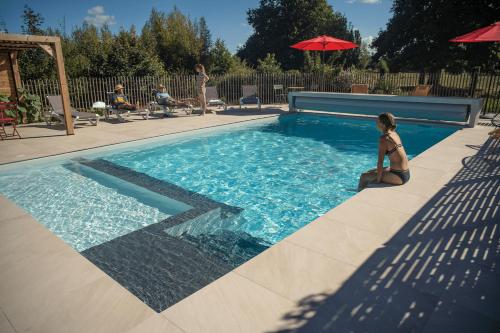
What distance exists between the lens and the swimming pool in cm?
373

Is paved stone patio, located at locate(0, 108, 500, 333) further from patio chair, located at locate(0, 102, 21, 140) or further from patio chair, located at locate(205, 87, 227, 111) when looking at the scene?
patio chair, located at locate(205, 87, 227, 111)

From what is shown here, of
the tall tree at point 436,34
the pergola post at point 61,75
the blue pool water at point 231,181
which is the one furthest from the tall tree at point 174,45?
the blue pool water at point 231,181

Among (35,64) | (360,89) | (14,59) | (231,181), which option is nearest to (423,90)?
(360,89)

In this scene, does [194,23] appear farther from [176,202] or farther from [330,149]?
[176,202]

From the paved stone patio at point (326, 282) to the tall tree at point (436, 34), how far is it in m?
22.8

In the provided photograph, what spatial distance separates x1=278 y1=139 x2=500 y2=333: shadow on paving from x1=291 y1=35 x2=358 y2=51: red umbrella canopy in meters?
12.5

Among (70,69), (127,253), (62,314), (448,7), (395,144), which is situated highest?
(448,7)

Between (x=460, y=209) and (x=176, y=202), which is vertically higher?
(x=460, y=209)

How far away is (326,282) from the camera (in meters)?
2.65

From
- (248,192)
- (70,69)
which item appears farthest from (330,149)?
(70,69)

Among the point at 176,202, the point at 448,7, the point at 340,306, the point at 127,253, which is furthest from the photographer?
the point at 448,7

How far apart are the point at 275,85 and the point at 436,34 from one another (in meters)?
14.3

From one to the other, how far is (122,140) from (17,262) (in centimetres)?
601

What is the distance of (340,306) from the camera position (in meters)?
2.36
